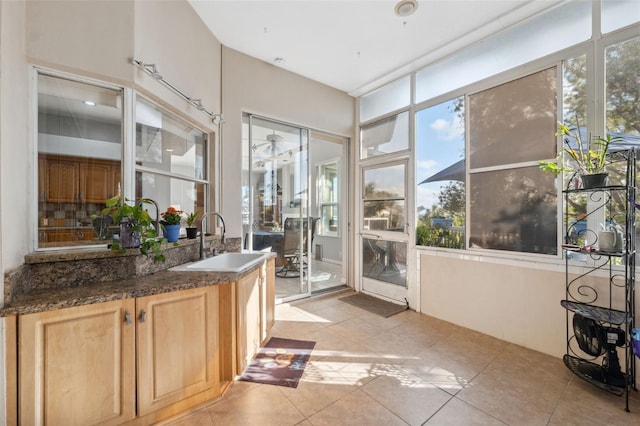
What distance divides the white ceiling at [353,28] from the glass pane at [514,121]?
0.63 m

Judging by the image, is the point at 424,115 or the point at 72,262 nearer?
the point at 72,262

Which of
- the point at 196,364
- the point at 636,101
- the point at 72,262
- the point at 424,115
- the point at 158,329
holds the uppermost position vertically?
the point at 424,115

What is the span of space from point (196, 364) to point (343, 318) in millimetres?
1866

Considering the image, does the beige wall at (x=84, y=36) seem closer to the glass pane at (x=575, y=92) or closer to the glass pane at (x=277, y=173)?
the glass pane at (x=277, y=173)

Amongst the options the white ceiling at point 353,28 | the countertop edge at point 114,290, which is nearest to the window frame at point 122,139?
the countertop edge at point 114,290

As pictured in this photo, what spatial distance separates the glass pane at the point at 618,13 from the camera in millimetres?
2025

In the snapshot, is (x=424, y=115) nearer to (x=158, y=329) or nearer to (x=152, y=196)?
(x=152, y=196)

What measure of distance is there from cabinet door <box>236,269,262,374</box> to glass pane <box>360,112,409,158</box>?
2603 millimetres

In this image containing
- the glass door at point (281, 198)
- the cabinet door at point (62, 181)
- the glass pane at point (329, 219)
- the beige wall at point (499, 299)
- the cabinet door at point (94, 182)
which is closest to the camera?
the cabinet door at point (62, 181)

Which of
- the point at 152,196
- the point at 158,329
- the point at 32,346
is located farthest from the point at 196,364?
the point at 152,196

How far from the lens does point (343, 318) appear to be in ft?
10.5

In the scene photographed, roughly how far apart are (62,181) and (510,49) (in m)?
4.03

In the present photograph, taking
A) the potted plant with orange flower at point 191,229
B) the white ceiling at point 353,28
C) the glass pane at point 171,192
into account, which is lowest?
the potted plant with orange flower at point 191,229

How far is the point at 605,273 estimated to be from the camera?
2090mm
